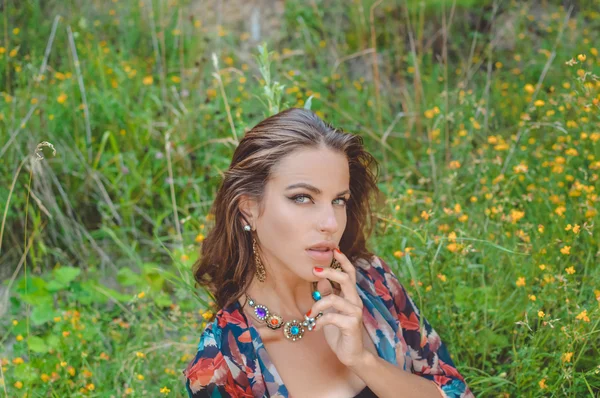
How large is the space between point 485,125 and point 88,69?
93.2 inches

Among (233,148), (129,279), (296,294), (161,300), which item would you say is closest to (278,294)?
(296,294)

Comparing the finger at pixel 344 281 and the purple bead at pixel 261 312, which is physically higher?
the finger at pixel 344 281

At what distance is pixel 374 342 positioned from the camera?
2.33 metres

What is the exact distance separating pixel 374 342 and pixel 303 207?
0.48 metres

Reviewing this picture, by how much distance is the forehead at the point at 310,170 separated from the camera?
7.05ft

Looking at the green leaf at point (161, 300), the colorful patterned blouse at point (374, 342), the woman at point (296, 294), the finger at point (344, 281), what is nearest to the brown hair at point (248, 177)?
the woman at point (296, 294)

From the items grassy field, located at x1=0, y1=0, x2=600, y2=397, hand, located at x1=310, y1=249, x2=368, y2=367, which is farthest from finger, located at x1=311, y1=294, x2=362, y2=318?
grassy field, located at x1=0, y1=0, x2=600, y2=397

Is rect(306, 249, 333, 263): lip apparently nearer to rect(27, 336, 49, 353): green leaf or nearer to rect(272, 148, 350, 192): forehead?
rect(272, 148, 350, 192): forehead

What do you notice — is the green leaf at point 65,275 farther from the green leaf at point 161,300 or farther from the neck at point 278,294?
the neck at point 278,294

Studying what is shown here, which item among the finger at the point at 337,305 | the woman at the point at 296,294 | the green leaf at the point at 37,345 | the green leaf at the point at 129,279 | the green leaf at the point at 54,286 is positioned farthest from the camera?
the green leaf at the point at 129,279

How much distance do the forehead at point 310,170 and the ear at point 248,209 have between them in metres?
0.11

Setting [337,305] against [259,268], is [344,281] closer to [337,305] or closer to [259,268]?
[337,305]

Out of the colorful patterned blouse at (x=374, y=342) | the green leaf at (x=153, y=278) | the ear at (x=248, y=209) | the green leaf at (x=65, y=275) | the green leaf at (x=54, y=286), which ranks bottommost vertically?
the green leaf at (x=153, y=278)

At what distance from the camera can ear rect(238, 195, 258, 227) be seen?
224cm
